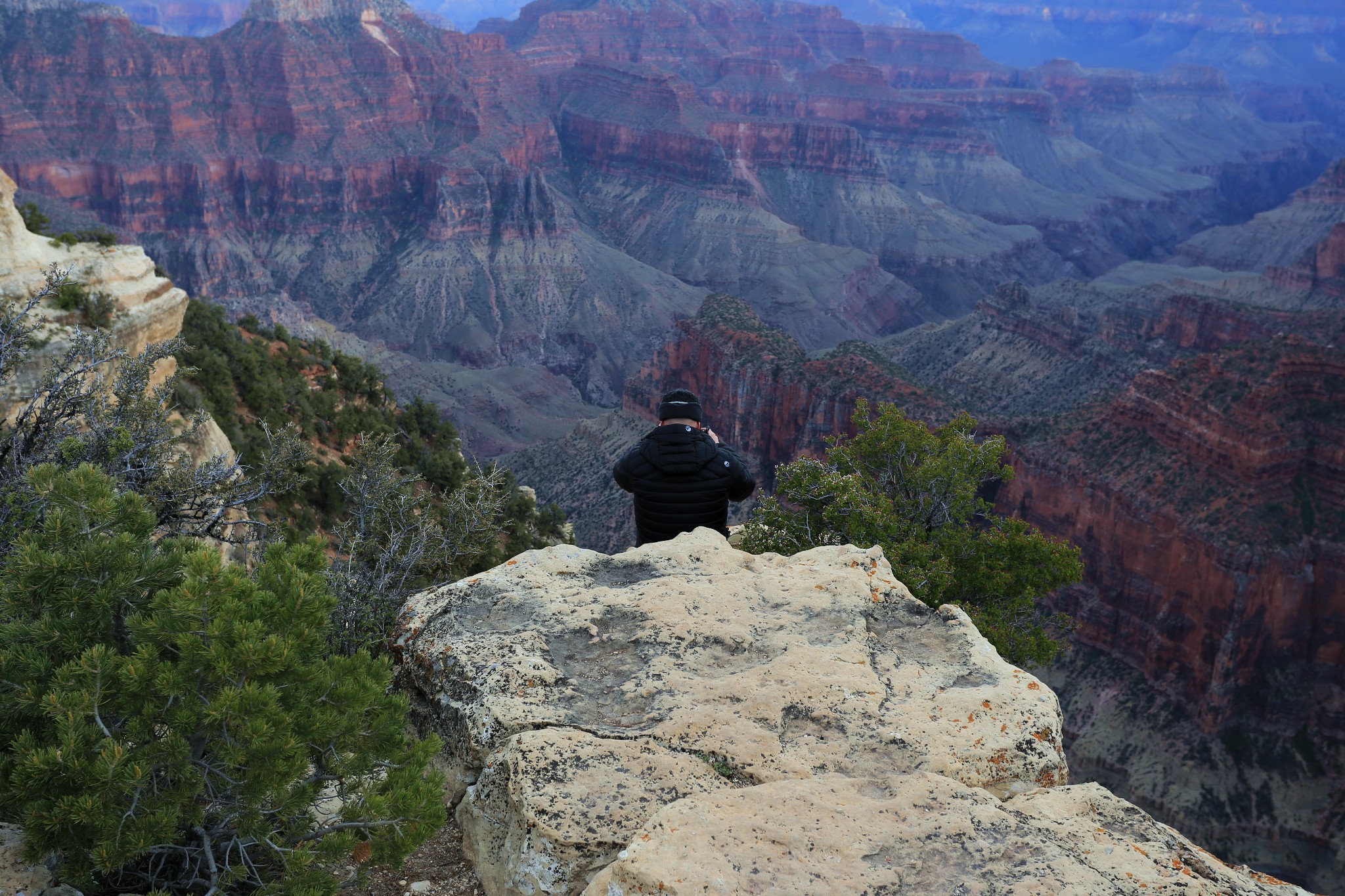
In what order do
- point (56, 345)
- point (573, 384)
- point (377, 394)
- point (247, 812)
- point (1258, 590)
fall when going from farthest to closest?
point (573, 384), point (1258, 590), point (377, 394), point (56, 345), point (247, 812)

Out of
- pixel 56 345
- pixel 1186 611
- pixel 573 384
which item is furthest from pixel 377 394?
pixel 573 384

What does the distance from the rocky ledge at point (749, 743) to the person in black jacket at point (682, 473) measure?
1119 mm

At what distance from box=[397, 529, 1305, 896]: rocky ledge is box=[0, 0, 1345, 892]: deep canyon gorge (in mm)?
34610

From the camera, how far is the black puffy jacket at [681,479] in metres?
10.4

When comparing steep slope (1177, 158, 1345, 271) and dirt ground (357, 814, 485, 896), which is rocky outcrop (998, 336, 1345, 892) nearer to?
dirt ground (357, 814, 485, 896)

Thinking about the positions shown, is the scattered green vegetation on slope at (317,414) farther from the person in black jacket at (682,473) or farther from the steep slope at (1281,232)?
the steep slope at (1281,232)

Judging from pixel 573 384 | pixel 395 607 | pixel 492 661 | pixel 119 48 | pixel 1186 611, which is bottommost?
pixel 573 384

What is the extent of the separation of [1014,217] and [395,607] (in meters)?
182

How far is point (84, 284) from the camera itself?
54.2ft

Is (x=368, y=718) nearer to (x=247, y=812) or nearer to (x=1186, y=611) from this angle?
(x=247, y=812)

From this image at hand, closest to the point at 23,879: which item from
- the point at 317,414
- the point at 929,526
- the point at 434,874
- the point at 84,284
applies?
the point at 434,874

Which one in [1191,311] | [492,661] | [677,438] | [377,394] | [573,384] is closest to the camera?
[492,661]

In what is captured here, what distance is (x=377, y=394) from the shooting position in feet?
104

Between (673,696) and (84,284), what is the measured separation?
1455cm
